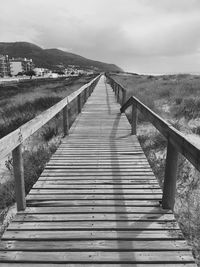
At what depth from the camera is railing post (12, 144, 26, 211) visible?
2795 millimetres

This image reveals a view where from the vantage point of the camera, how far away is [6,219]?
365cm

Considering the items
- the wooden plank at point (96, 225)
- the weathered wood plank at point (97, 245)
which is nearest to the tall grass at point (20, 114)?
the wooden plank at point (96, 225)

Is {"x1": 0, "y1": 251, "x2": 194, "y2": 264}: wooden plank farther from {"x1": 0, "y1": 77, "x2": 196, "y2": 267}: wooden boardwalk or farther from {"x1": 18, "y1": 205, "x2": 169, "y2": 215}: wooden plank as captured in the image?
{"x1": 18, "y1": 205, "x2": 169, "y2": 215}: wooden plank

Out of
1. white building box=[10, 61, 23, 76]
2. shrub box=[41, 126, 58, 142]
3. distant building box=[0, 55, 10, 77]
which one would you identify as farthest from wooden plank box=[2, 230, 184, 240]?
white building box=[10, 61, 23, 76]

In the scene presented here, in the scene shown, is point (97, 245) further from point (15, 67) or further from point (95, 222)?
point (15, 67)

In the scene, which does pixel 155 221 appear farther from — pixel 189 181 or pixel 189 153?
pixel 189 181

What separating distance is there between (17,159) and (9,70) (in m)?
155

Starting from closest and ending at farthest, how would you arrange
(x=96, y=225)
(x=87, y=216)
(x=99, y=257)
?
(x=99, y=257), (x=96, y=225), (x=87, y=216)

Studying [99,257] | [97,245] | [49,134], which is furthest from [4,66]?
[99,257]

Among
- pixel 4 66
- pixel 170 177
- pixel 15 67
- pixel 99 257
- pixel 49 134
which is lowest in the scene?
pixel 49 134

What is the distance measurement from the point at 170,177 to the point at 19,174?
1.79m

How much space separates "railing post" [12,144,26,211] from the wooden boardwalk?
144 millimetres

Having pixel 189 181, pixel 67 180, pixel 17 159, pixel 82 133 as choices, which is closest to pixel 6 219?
pixel 67 180

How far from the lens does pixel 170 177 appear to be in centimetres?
299
